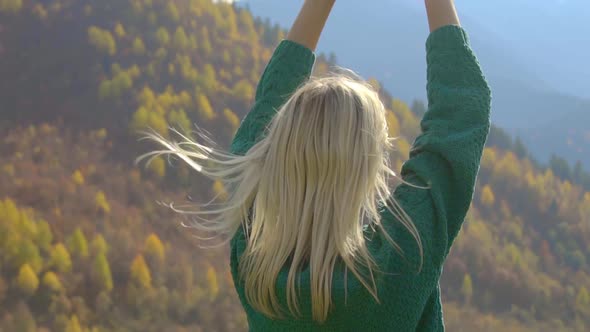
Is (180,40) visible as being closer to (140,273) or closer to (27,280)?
(140,273)

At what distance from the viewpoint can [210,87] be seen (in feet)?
24.4

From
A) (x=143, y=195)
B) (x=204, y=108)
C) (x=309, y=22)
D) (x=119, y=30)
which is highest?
(x=309, y=22)

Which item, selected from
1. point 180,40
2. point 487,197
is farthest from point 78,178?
point 487,197

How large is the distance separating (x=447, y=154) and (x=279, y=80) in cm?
34

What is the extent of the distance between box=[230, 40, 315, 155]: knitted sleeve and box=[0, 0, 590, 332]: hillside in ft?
7.13

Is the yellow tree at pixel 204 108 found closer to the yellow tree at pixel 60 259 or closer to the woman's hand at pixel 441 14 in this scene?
the yellow tree at pixel 60 259

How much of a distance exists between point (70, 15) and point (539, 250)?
5.91 meters

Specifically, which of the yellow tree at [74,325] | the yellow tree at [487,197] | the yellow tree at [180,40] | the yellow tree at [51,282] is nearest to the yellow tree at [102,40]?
the yellow tree at [180,40]

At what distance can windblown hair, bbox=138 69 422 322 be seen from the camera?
2.60 ft

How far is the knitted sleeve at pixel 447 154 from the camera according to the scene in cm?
82

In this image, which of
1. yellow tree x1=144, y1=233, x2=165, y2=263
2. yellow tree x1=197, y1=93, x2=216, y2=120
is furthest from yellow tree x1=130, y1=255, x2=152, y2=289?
→ yellow tree x1=197, y1=93, x2=216, y2=120

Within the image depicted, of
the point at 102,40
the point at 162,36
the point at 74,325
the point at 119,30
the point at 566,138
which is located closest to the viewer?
the point at 74,325

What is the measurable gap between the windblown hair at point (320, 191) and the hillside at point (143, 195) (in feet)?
7.97

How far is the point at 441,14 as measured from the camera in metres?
0.96
